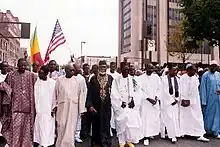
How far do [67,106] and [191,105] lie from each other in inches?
143

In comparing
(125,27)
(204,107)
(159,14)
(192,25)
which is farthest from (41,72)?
(125,27)

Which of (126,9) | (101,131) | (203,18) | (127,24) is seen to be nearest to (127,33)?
(127,24)

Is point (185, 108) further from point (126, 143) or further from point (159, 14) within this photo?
point (159, 14)

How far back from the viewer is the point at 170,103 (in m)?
9.24

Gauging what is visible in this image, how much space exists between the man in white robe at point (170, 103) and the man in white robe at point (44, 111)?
3.10 m

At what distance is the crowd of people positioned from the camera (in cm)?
718

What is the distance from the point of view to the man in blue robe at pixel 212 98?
957 cm

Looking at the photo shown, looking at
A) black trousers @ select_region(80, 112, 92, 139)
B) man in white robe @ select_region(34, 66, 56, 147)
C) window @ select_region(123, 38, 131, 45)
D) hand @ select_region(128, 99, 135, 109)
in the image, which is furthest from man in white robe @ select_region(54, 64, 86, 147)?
window @ select_region(123, 38, 131, 45)

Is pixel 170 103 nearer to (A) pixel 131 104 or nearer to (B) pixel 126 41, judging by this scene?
(A) pixel 131 104

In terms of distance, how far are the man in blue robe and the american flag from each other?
544 centimetres

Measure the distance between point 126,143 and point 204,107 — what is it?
3.03 metres

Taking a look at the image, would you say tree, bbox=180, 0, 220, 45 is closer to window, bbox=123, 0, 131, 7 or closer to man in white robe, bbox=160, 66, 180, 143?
man in white robe, bbox=160, 66, 180, 143

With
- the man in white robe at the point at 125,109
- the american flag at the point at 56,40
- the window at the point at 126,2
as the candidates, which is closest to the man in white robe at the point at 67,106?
the man in white robe at the point at 125,109

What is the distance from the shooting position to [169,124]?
30.0ft
